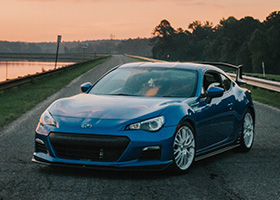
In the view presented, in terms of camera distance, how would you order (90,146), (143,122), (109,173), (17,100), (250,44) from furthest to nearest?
(250,44) → (17,100) → (109,173) → (143,122) → (90,146)

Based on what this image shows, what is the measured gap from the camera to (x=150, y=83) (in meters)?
6.92

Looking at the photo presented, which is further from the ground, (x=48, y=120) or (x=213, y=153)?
(x=48, y=120)

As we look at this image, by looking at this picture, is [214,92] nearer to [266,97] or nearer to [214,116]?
[214,116]

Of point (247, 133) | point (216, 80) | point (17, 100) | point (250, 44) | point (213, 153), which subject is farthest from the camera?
point (250, 44)

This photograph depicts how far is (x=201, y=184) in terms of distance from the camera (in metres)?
5.44

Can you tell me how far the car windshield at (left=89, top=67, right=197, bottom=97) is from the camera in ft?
22.2

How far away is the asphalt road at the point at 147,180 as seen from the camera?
4.93 metres

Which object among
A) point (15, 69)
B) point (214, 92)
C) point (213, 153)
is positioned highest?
point (214, 92)

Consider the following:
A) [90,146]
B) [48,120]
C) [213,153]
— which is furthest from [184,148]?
[48,120]

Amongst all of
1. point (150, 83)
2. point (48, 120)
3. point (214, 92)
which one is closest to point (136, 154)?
point (48, 120)

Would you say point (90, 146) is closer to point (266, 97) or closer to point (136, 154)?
point (136, 154)

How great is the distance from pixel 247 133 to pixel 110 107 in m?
2.90

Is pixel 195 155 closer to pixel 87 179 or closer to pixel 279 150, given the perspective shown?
pixel 87 179

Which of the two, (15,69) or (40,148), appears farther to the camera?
(15,69)
